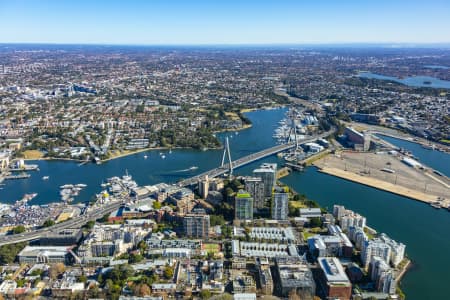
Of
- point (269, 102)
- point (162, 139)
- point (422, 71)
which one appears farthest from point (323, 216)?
point (422, 71)

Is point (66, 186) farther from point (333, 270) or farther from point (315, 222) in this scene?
point (333, 270)

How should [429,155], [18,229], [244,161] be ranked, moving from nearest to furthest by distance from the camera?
[18,229] → [244,161] → [429,155]

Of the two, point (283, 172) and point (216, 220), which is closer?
point (216, 220)

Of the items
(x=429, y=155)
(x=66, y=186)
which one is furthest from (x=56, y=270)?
(x=429, y=155)

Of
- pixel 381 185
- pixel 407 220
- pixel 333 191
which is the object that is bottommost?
pixel 407 220

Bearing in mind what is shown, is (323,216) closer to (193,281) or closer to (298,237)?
(298,237)

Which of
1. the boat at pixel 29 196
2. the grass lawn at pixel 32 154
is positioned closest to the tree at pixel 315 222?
the boat at pixel 29 196
